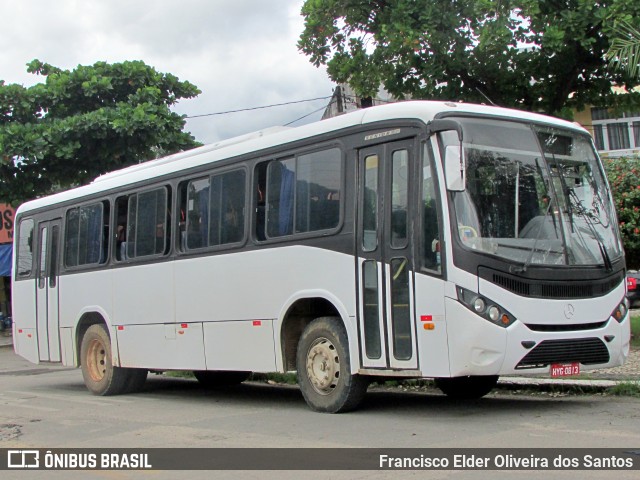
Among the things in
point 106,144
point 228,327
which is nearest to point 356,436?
point 228,327

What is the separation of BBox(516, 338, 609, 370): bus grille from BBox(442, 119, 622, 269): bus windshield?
0.77 meters

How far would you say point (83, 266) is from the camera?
13250 mm

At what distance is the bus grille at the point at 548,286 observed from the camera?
7.61 m

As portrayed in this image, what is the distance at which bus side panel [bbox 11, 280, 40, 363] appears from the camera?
14414mm

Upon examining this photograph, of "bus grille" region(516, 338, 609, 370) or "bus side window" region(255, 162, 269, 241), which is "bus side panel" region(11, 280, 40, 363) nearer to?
"bus side window" region(255, 162, 269, 241)

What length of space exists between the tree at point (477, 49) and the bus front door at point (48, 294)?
20.7ft

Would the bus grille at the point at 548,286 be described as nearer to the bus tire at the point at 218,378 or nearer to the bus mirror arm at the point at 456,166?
the bus mirror arm at the point at 456,166

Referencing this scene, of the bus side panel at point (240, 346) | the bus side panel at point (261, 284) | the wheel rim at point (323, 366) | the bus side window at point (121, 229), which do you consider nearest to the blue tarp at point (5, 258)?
the bus side window at point (121, 229)

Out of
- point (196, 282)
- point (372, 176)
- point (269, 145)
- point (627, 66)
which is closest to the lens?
point (372, 176)

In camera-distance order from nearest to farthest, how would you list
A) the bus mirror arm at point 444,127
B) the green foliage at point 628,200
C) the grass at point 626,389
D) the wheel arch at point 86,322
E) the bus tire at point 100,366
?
the bus mirror arm at point 444,127
the grass at point 626,389
the bus tire at point 100,366
the wheel arch at point 86,322
the green foliage at point 628,200

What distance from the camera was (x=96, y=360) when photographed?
13031 mm

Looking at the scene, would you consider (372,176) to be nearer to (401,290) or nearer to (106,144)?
(401,290)

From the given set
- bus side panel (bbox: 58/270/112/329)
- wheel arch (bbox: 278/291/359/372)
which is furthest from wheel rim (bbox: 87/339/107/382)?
wheel arch (bbox: 278/291/359/372)

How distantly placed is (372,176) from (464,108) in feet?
3.79
